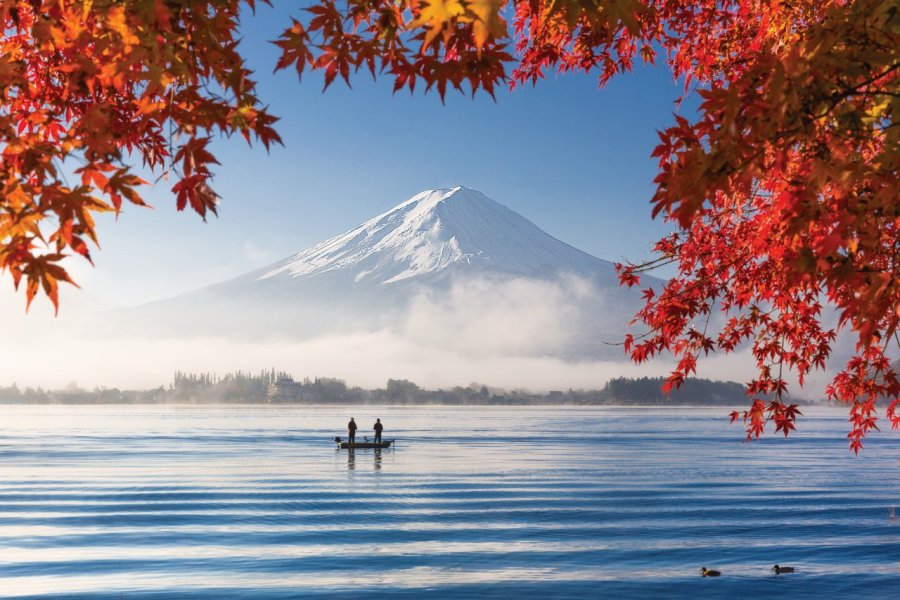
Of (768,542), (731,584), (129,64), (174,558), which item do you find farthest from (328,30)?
(768,542)

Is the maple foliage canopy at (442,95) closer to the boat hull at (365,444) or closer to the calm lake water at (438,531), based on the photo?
the calm lake water at (438,531)

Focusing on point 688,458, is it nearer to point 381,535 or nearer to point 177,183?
point 381,535

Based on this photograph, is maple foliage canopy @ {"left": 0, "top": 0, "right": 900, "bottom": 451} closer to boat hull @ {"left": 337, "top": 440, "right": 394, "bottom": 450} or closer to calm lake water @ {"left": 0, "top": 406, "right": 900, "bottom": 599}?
calm lake water @ {"left": 0, "top": 406, "right": 900, "bottom": 599}

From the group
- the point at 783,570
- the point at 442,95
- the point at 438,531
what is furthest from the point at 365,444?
the point at 442,95

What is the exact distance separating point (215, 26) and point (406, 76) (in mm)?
1267

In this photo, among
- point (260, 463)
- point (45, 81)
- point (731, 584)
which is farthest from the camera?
point (260, 463)

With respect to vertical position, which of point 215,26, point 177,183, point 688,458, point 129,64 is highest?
point 215,26

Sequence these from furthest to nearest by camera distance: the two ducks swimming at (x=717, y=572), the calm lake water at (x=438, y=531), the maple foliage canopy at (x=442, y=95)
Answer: the two ducks swimming at (x=717, y=572)
the calm lake water at (x=438, y=531)
the maple foliage canopy at (x=442, y=95)

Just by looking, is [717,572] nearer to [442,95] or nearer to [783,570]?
[783,570]

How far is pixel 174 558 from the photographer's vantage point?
68.9 ft

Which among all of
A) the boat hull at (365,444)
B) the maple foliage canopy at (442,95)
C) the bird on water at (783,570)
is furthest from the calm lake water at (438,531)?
the maple foliage canopy at (442,95)

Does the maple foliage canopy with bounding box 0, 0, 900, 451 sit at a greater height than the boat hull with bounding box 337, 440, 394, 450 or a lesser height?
greater

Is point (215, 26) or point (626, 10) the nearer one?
point (626, 10)

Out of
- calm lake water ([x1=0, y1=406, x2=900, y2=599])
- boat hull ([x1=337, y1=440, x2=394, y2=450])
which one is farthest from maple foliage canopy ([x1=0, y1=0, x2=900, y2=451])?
boat hull ([x1=337, y1=440, x2=394, y2=450])
